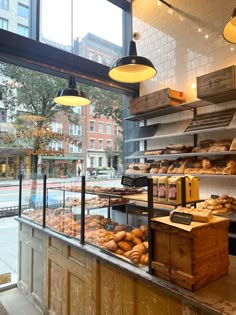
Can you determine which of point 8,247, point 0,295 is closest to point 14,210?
point 8,247

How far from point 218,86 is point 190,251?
2.36 meters

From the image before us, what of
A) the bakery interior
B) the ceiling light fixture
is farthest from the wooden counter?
the ceiling light fixture

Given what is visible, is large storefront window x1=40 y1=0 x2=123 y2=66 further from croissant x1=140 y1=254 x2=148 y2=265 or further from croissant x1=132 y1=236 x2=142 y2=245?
croissant x1=140 y1=254 x2=148 y2=265

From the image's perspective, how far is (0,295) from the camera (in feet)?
9.59

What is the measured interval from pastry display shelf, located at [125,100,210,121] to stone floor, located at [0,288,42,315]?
2919mm

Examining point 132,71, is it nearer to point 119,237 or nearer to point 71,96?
point 71,96

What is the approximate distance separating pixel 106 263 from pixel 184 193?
0.70 metres

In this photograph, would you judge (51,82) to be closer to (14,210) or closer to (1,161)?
(1,161)

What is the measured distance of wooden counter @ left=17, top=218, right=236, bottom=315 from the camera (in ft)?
3.89

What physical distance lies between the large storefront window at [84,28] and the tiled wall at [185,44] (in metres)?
0.49

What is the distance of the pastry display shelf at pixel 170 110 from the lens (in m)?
3.49

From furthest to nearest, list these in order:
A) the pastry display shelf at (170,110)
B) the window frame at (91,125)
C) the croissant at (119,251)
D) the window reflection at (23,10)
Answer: the window frame at (91,125)
the pastry display shelf at (170,110)
the window reflection at (23,10)
the croissant at (119,251)

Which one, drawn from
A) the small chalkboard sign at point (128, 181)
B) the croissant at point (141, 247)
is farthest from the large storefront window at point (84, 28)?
the croissant at point (141, 247)

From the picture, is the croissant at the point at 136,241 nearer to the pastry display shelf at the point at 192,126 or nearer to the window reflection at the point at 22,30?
the pastry display shelf at the point at 192,126
